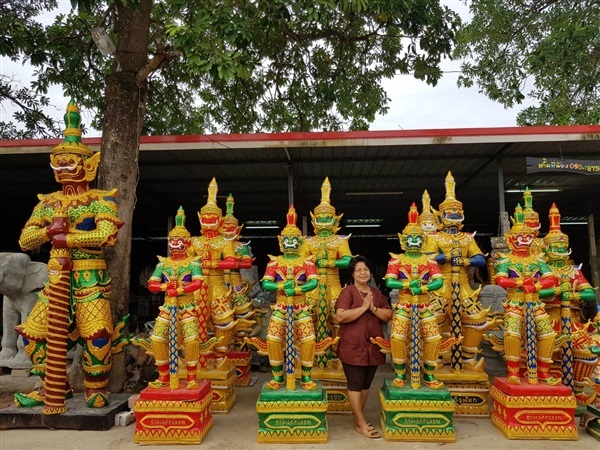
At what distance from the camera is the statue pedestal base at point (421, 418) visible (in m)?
3.89

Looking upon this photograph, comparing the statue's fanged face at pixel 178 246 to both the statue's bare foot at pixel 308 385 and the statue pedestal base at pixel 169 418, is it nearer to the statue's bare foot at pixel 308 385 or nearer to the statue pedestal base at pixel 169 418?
the statue pedestal base at pixel 169 418

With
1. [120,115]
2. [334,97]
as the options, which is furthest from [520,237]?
[334,97]

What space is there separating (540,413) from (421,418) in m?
1.08

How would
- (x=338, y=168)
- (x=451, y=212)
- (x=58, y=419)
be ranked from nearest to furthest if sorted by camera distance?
(x=58, y=419)
(x=451, y=212)
(x=338, y=168)

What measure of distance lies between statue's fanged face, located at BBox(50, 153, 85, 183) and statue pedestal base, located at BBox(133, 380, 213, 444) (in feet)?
7.48

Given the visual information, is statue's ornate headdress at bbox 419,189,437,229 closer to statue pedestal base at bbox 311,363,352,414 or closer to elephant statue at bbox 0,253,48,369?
statue pedestal base at bbox 311,363,352,414

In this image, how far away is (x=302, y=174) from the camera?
8.52 metres

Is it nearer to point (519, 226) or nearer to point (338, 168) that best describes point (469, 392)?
point (519, 226)

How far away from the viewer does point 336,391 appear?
15.6 feet

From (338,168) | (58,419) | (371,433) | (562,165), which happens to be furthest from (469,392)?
(338,168)

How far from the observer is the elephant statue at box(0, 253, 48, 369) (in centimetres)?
635

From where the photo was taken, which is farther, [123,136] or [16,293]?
[16,293]

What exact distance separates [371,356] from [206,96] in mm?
7910

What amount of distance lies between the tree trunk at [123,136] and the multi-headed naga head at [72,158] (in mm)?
768
